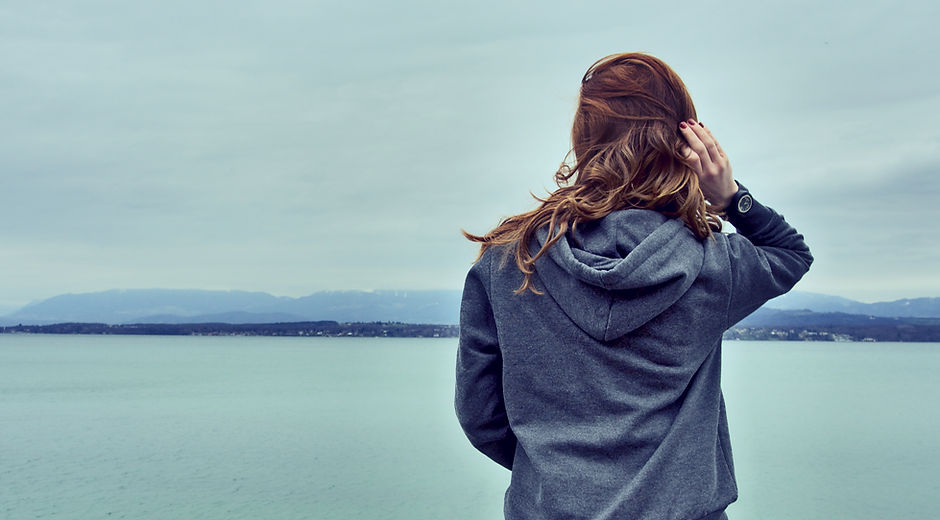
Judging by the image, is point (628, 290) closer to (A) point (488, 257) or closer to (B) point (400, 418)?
(A) point (488, 257)

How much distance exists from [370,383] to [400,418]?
2165 centimetres

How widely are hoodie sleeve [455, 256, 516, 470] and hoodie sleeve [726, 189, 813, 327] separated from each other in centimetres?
49

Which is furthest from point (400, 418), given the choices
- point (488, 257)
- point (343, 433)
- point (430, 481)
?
point (488, 257)

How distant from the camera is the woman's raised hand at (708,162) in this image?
1404 mm

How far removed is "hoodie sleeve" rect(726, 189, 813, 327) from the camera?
141 centimetres

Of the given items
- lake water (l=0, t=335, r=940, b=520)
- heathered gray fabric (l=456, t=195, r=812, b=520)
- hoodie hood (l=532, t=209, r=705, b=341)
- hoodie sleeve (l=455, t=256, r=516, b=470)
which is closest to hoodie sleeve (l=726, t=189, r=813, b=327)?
heathered gray fabric (l=456, t=195, r=812, b=520)

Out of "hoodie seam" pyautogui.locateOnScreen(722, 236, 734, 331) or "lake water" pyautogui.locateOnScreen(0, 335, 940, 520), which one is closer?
"hoodie seam" pyautogui.locateOnScreen(722, 236, 734, 331)

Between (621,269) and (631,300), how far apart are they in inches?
3.0

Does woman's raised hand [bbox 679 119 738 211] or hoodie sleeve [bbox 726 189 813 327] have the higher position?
woman's raised hand [bbox 679 119 738 211]

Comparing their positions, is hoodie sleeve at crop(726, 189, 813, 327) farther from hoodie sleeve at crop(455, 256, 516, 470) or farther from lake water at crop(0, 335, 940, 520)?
lake water at crop(0, 335, 940, 520)

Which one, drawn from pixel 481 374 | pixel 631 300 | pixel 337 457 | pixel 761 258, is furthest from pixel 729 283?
pixel 337 457

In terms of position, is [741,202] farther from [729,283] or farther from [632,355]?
[632,355]

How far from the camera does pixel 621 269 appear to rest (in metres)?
1.27


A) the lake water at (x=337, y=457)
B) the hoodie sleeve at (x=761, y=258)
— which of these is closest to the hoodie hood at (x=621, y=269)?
the hoodie sleeve at (x=761, y=258)
